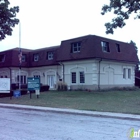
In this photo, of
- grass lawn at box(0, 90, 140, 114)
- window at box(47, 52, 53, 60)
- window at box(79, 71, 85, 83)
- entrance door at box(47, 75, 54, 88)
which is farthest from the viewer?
window at box(47, 52, 53, 60)

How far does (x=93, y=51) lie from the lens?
30.5 metres

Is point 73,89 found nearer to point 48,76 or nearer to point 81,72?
point 81,72

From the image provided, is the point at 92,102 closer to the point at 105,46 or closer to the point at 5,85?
the point at 5,85

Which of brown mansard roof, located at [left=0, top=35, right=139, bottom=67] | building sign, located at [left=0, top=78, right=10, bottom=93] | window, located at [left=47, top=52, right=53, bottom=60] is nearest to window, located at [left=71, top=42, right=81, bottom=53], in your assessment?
brown mansard roof, located at [left=0, top=35, right=139, bottom=67]

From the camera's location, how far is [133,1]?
19562 mm

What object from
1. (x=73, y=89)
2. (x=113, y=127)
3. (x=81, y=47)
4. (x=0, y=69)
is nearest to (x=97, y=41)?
(x=81, y=47)

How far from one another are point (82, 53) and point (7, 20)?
397 inches

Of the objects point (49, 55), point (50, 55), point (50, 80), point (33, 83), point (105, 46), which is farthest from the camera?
point (49, 55)

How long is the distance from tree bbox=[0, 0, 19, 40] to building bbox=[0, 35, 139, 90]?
26.2ft

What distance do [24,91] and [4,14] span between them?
928 cm

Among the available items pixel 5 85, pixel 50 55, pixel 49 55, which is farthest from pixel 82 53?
pixel 5 85

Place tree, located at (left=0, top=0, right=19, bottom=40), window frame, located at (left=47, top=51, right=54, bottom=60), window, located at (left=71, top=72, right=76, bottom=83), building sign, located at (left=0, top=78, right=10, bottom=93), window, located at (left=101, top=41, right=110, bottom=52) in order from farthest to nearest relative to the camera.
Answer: window frame, located at (left=47, top=51, right=54, bottom=60) < window, located at (left=71, top=72, right=76, bottom=83) < window, located at (left=101, top=41, right=110, bottom=52) < tree, located at (left=0, top=0, right=19, bottom=40) < building sign, located at (left=0, top=78, right=10, bottom=93)

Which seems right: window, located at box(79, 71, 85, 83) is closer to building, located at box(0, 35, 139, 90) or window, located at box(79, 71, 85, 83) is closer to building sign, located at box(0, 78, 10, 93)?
building, located at box(0, 35, 139, 90)

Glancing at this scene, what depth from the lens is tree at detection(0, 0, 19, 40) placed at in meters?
A: 28.6
